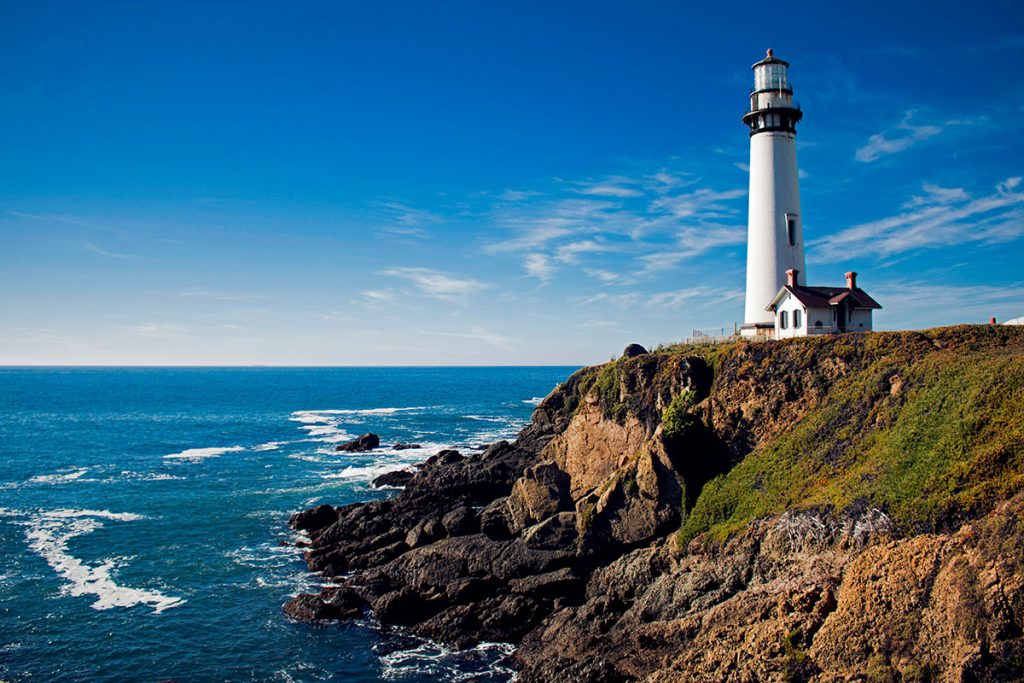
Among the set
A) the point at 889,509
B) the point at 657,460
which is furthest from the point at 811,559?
the point at 657,460

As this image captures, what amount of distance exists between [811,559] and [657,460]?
862 cm

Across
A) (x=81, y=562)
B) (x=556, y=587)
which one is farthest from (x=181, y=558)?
(x=556, y=587)

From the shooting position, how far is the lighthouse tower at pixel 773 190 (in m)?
38.1

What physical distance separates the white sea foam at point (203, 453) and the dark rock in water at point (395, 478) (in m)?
22.5

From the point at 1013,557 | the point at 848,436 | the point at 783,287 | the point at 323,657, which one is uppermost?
the point at 783,287

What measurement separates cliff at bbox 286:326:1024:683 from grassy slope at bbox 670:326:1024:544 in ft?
0.26

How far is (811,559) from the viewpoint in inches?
894

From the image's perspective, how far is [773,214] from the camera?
38.3 meters

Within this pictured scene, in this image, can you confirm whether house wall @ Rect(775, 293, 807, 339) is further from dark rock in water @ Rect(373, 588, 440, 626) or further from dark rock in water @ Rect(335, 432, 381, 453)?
dark rock in water @ Rect(335, 432, 381, 453)

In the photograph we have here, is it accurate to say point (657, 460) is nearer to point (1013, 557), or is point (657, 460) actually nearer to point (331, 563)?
point (1013, 557)

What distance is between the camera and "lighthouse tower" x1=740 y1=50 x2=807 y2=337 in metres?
38.1

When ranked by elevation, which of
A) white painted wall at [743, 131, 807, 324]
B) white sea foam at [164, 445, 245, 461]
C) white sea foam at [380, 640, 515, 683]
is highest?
white painted wall at [743, 131, 807, 324]

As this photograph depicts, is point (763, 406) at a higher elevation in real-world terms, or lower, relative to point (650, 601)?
higher

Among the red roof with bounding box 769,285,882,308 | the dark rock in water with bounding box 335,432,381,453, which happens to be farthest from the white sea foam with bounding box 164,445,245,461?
the red roof with bounding box 769,285,882,308
